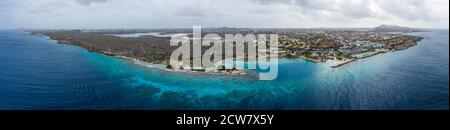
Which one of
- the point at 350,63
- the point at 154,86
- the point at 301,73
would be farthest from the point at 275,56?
the point at 154,86

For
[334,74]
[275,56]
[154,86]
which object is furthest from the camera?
[275,56]

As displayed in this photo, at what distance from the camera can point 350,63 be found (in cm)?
1644

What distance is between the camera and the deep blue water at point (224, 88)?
29.1 ft

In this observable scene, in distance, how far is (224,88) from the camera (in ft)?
35.7

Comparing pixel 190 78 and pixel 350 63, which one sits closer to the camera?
pixel 190 78

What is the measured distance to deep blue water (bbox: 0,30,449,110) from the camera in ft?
29.1

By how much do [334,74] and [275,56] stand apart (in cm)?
559
